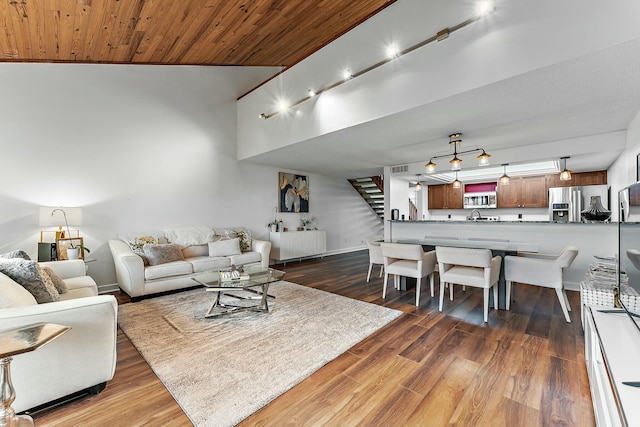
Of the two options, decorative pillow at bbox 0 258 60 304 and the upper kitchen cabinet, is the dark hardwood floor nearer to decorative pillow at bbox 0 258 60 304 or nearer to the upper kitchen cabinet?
decorative pillow at bbox 0 258 60 304

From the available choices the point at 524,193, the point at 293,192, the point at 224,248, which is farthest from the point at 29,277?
the point at 524,193

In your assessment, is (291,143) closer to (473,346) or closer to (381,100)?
(381,100)

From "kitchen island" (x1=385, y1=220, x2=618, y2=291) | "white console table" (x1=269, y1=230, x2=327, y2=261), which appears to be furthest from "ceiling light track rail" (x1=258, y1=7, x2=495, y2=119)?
"white console table" (x1=269, y1=230, x2=327, y2=261)

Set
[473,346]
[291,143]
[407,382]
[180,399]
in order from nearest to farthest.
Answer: [180,399] → [407,382] → [473,346] → [291,143]

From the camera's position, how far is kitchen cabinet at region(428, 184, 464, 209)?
745 centimetres

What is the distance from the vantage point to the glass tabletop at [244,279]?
2953 mm

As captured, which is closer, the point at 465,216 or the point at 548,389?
the point at 548,389

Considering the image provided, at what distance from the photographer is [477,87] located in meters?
2.46

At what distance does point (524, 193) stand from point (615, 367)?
6356mm

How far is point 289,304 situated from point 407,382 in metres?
1.88

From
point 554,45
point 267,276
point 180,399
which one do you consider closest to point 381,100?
point 554,45

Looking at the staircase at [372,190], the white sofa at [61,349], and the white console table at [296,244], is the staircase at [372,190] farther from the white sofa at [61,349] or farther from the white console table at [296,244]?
the white sofa at [61,349]

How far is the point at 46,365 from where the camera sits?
5.24 feet

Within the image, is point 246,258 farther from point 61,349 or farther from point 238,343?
point 61,349
